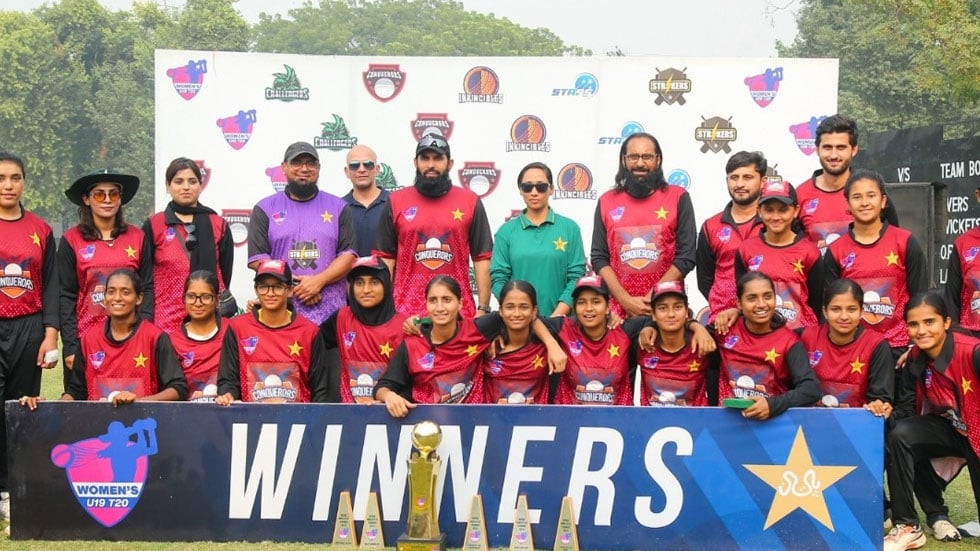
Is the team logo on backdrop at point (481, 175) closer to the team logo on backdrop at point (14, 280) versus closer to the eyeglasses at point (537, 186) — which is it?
the eyeglasses at point (537, 186)

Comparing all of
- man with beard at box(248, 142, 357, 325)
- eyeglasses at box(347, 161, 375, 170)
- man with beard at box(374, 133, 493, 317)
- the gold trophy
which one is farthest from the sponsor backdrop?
the gold trophy

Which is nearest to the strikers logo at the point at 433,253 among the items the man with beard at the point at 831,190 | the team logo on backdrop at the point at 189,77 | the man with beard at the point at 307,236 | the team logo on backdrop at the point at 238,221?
the man with beard at the point at 307,236

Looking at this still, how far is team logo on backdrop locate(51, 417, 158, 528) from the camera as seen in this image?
579 cm

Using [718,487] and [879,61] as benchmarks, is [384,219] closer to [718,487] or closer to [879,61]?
[718,487]

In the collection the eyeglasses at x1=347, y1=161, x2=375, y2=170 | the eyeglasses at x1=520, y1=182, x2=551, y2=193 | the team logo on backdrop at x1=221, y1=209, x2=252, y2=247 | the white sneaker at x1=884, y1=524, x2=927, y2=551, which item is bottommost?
the white sneaker at x1=884, y1=524, x2=927, y2=551

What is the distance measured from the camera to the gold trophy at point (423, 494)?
5.33 metres

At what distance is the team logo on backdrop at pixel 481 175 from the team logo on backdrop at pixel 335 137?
1185 millimetres

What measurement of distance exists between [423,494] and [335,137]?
258 inches

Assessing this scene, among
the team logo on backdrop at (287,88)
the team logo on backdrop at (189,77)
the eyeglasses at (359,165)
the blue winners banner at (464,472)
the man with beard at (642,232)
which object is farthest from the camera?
the team logo on backdrop at (287,88)

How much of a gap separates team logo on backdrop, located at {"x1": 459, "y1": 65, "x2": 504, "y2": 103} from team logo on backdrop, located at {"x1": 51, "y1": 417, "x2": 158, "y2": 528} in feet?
20.6

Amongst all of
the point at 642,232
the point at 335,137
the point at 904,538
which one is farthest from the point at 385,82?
the point at 904,538

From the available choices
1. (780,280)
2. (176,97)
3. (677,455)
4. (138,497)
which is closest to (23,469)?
(138,497)

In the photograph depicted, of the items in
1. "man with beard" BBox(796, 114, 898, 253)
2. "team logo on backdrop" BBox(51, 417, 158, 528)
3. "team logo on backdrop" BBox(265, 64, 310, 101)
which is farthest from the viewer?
"team logo on backdrop" BBox(265, 64, 310, 101)

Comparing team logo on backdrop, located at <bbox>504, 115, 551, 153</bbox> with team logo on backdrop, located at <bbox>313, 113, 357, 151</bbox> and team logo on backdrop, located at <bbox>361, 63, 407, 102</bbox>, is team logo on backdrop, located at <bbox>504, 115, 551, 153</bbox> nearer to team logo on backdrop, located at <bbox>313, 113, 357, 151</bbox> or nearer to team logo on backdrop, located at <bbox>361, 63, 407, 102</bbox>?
team logo on backdrop, located at <bbox>361, 63, 407, 102</bbox>
